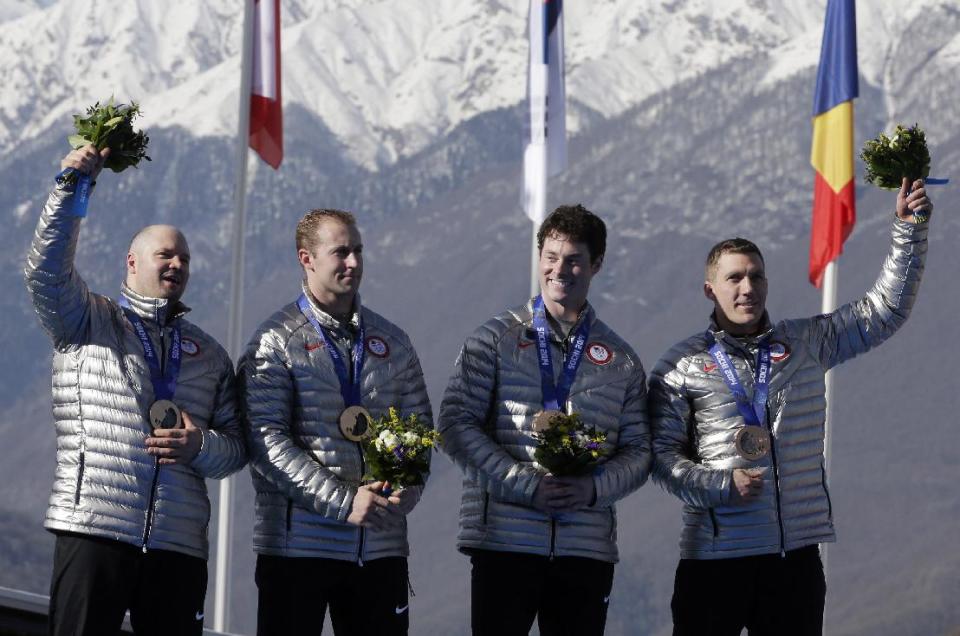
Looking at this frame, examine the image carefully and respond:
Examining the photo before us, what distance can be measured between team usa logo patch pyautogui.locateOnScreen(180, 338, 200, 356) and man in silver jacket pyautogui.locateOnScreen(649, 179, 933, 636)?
140cm

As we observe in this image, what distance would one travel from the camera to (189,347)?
448cm

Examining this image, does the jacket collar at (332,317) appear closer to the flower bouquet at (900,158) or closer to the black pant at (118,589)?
the black pant at (118,589)

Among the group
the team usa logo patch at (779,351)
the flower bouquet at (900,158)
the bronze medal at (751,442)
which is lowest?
the bronze medal at (751,442)

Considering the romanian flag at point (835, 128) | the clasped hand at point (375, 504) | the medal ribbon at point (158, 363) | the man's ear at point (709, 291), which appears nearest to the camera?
the clasped hand at point (375, 504)

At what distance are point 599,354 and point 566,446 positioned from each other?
1.32 feet

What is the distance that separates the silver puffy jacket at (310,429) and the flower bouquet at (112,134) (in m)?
0.62

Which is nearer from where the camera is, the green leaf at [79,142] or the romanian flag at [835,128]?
the green leaf at [79,142]

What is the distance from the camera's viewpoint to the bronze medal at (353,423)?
14.5ft

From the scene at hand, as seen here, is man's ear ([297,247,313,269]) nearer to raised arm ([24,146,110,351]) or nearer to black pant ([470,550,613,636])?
raised arm ([24,146,110,351])

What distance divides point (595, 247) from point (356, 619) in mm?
1287

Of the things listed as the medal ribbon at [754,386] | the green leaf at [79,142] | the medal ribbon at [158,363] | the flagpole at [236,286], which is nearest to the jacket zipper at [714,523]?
the medal ribbon at [754,386]

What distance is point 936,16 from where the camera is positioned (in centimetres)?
15425

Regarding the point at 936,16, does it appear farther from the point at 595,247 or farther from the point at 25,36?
the point at 595,247

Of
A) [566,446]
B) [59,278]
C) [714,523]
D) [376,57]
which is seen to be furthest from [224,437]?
[376,57]
